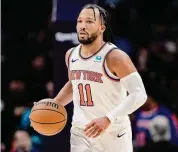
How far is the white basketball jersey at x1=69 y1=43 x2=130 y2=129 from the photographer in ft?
17.2

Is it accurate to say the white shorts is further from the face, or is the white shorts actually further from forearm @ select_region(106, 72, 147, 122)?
the face

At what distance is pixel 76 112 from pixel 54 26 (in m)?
1.71

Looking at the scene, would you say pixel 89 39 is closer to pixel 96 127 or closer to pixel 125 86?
pixel 125 86

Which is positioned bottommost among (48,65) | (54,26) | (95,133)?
(95,133)

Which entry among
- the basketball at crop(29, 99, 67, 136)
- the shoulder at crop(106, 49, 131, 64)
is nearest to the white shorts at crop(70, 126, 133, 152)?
the basketball at crop(29, 99, 67, 136)

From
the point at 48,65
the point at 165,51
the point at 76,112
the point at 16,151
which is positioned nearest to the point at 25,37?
the point at 48,65

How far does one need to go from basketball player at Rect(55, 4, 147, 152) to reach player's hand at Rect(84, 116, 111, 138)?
5.6 inches

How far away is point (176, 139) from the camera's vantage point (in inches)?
322

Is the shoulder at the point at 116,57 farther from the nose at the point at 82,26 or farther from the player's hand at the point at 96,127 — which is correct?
the player's hand at the point at 96,127

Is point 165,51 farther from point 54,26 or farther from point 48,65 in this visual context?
point 54,26

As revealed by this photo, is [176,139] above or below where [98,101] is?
above

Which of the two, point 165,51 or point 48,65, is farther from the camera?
point 165,51

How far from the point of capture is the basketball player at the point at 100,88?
5141 mm

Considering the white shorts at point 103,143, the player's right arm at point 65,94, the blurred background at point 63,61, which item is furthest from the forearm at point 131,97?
the blurred background at point 63,61
